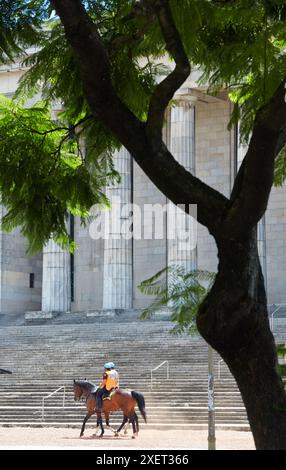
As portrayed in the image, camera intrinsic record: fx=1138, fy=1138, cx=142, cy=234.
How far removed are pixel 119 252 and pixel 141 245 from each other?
24.6ft

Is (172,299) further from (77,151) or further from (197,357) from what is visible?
(197,357)

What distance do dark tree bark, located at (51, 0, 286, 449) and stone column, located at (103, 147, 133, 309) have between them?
5416 cm

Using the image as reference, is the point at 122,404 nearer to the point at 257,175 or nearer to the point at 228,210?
the point at 228,210

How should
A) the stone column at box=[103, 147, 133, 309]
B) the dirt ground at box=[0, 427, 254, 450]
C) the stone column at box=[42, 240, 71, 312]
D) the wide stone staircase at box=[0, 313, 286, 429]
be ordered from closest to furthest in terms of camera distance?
1. the dirt ground at box=[0, 427, 254, 450]
2. the wide stone staircase at box=[0, 313, 286, 429]
3. the stone column at box=[103, 147, 133, 309]
4. the stone column at box=[42, 240, 71, 312]

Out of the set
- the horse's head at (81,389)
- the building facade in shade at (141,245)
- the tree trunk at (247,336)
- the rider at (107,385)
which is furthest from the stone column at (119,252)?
the tree trunk at (247,336)

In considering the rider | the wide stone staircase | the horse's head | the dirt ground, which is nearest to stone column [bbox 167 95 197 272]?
the wide stone staircase

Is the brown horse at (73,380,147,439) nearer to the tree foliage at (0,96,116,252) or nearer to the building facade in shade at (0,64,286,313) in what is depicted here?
the tree foliage at (0,96,116,252)

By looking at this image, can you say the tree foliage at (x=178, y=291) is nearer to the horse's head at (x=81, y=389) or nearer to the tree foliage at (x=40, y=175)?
the tree foliage at (x=40, y=175)

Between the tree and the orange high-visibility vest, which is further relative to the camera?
the orange high-visibility vest

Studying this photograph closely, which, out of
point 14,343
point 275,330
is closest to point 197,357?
point 275,330

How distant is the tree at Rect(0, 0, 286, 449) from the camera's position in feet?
37.1

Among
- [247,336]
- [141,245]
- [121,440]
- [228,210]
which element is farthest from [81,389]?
[141,245]

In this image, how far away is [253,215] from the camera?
11641 mm

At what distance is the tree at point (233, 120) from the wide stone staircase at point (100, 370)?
26.5 metres
